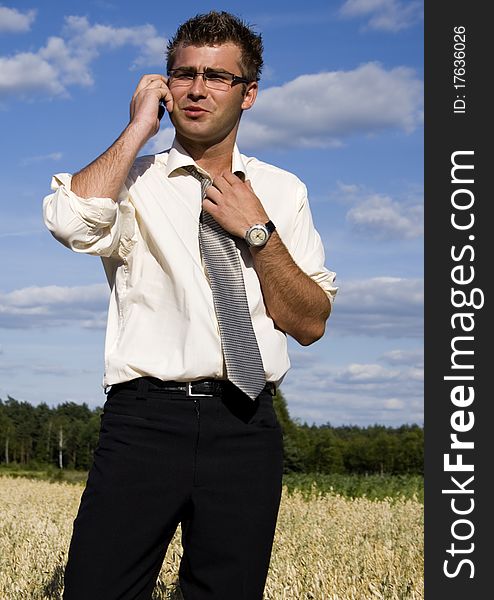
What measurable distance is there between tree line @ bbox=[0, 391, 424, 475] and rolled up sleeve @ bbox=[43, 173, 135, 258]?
37251mm

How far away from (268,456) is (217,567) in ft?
1.60

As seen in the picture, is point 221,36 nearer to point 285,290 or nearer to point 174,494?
point 285,290

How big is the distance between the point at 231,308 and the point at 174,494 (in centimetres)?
76

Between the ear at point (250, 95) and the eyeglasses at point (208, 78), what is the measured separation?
11 cm

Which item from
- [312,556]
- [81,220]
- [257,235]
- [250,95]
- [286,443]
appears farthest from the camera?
[286,443]

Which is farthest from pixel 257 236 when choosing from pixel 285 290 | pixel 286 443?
pixel 286 443

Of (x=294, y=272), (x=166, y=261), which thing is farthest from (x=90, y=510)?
(x=294, y=272)

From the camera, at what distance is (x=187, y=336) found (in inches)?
139

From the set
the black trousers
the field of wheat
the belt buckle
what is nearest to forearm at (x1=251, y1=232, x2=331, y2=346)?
the black trousers

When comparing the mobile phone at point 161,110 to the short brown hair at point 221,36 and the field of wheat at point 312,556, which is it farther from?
the field of wheat at point 312,556

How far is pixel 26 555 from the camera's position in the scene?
7289mm

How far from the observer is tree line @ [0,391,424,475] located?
56719mm

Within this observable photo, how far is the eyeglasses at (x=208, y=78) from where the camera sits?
379 cm

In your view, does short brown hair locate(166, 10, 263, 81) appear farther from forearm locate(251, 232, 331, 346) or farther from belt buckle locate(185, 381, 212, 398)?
belt buckle locate(185, 381, 212, 398)
